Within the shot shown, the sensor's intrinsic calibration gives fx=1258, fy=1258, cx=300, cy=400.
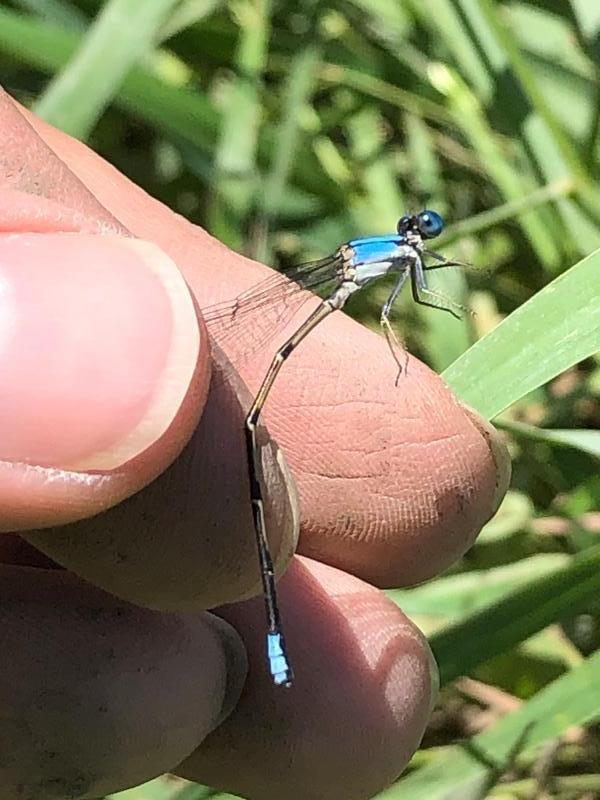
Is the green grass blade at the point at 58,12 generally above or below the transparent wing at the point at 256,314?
above


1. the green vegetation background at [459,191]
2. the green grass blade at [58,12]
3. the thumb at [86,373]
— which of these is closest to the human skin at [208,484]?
the thumb at [86,373]

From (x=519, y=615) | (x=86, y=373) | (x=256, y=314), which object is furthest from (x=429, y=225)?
(x=86, y=373)

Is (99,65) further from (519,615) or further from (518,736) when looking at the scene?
(518,736)

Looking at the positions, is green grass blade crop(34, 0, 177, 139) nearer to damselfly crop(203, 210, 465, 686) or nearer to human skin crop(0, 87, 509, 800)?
human skin crop(0, 87, 509, 800)

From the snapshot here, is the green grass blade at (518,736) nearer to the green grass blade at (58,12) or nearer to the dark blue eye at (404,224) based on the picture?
the dark blue eye at (404,224)

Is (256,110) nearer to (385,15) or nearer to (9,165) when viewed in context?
(385,15)

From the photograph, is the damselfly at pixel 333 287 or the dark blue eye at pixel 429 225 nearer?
the damselfly at pixel 333 287

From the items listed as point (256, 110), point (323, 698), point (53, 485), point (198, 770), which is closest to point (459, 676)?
point (323, 698)
